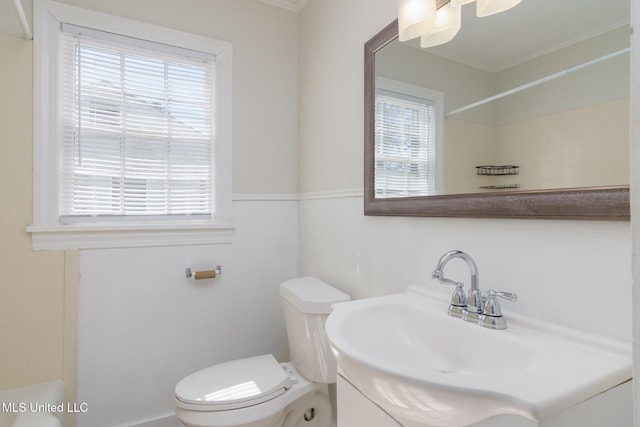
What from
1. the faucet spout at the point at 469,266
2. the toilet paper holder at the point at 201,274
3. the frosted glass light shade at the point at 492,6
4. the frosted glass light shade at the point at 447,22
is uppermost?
the frosted glass light shade at the point at 447,22

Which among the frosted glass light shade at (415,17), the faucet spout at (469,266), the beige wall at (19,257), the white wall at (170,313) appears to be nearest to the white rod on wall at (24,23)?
the beige wall at (19,257)

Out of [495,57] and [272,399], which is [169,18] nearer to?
[495,57]

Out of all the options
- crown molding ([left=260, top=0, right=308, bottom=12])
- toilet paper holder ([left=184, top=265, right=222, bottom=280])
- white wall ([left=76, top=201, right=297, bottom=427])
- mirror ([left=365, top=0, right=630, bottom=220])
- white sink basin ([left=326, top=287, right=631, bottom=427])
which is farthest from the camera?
crown molding ([left=260, top=0, right=308, bottom=12])

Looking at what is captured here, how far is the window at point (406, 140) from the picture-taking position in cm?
110

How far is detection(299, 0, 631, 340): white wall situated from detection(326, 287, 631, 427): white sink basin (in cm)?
9

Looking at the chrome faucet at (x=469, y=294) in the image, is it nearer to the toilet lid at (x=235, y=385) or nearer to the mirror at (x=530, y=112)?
the mirror at (x=530, y=112)

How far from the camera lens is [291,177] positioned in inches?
81.2

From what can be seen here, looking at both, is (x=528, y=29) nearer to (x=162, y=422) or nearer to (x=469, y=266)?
(x=469, y=266)

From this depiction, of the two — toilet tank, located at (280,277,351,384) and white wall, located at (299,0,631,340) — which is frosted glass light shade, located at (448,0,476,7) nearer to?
white wall, located at (299,0,631,340)

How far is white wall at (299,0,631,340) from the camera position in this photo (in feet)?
2.31

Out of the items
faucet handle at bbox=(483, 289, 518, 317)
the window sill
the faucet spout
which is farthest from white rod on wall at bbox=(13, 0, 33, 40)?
faucet handle at bbox=(483, 289, 518, 317)

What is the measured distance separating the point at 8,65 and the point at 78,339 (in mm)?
1266

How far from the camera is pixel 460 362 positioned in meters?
0.84

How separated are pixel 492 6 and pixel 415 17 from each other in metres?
0.21
